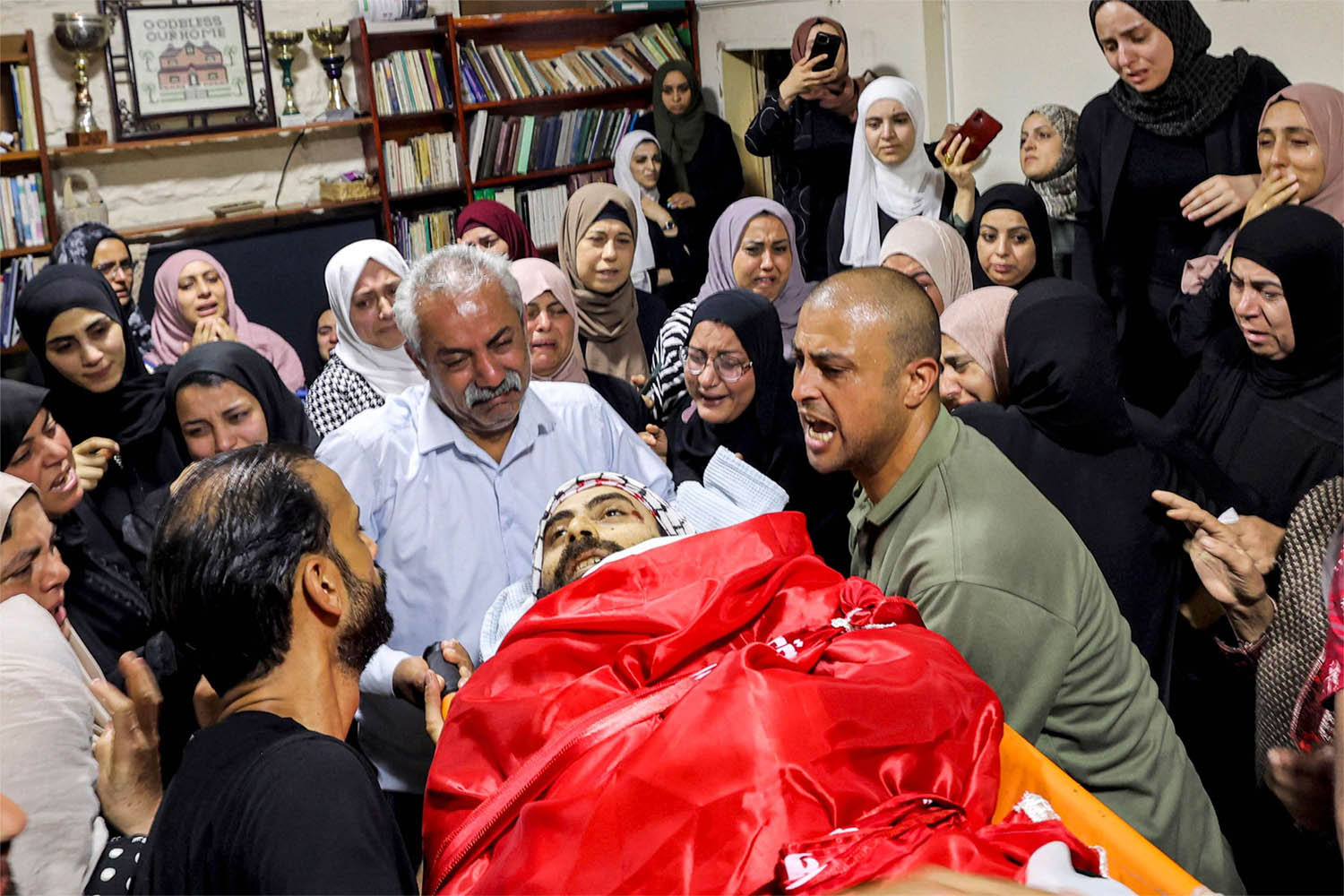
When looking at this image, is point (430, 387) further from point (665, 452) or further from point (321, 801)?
point (321, 801)

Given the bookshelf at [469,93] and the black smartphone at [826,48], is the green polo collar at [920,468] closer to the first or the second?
the black smartphone at [826,48]

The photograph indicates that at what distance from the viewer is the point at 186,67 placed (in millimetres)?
6270

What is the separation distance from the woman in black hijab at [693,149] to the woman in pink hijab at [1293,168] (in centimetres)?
334

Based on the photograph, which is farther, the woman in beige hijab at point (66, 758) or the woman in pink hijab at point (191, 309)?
the woman in pink hijab at point (191, 309)

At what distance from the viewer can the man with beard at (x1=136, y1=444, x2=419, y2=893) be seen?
114 cm

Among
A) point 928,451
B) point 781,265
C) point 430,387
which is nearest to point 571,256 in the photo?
point 781,265

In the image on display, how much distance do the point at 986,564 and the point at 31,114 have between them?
571cm

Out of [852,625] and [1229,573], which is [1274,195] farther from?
[852,625]

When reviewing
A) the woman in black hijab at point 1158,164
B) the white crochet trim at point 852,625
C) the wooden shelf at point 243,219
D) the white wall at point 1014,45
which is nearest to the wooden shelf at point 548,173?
the wooden shelf at point 243,219

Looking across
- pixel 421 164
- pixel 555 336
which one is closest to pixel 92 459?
pixel 555 336

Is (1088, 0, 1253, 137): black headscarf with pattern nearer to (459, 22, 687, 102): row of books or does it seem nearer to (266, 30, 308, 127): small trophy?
(459, 22, 687, 102): row of books

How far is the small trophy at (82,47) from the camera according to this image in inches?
229

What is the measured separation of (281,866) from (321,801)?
0.07 meters

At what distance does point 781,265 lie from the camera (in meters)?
4.29
